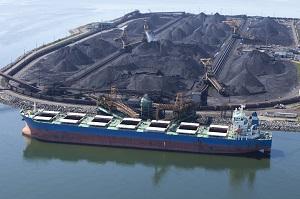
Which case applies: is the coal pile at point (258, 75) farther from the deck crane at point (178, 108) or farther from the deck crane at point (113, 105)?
the deck crane at point (113, 105)

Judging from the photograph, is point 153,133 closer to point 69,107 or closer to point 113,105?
point 113,105

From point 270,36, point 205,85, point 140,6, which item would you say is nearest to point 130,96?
point 205,85

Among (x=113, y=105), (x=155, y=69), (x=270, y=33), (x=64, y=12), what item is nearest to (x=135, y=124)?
(x=113, y=105)

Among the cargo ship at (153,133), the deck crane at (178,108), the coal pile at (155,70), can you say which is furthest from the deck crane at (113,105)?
the coal pile at (155,70)

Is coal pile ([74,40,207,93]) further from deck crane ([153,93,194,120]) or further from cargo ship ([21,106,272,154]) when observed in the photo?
cargo ship ([21,106,272,154])

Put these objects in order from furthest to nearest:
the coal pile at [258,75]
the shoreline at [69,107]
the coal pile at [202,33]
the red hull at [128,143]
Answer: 1. the coal pile at [202,33]
2. the coal pile at [258,75]
3. the shoreline at [69,107]
4. the red hull at [128,143]

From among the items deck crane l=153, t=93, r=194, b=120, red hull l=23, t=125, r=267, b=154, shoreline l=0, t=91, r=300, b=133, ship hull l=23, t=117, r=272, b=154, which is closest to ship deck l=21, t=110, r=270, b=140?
ship hull l=23, t=117, r=272, b=154
